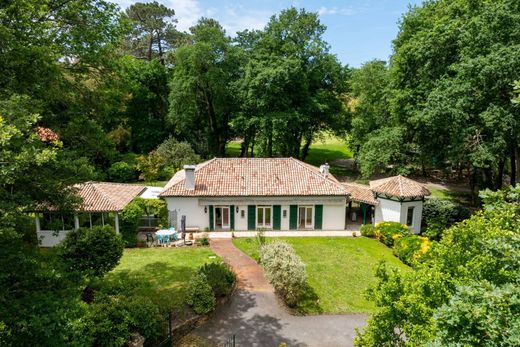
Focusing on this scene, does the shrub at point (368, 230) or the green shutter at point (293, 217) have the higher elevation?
the green shutter at point (293, 217)

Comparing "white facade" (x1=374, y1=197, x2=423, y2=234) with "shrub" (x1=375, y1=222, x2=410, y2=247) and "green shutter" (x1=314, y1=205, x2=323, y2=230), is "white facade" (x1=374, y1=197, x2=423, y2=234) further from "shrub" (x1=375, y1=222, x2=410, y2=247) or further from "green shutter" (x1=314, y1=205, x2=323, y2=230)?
"green shutter" (x1=314, y1=205, x2=323, y2=230)

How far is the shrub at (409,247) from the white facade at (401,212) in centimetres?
315

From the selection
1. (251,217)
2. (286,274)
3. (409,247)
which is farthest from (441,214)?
(286,274)

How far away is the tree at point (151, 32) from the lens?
4903 cm

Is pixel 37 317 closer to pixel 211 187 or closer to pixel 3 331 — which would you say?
pixel 3 331

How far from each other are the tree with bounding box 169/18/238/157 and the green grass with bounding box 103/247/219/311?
23.3m

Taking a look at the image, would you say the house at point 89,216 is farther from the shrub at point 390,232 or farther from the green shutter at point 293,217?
the shrub at point 390,232

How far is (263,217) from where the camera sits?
27.2 m

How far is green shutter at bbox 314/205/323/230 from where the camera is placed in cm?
2706

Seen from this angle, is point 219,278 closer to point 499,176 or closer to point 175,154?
point 175,154

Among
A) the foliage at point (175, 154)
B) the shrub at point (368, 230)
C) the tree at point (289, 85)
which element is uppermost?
the tree at point (289, 85)

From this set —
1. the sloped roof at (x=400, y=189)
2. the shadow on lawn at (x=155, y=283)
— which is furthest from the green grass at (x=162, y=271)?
the sloped roof at (x=400, y=189)

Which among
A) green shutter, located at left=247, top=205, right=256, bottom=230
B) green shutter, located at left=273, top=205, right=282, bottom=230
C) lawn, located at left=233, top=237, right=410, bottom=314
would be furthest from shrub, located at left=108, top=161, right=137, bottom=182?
green shutter, located at left=273, top=205, right=282, bottom=230

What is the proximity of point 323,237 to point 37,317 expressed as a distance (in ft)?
68.8
